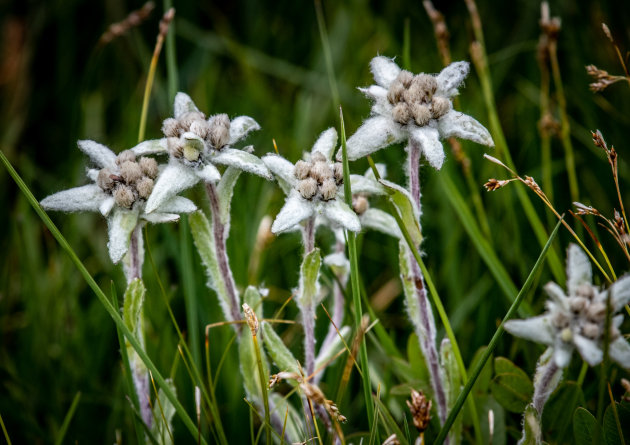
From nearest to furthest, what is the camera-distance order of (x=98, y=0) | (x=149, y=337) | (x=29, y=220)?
(x=149, y=337), (x=29, y=220), (x=98, y=0)

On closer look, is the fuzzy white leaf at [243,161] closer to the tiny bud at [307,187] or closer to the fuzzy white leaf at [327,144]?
the tiny bud at [307,187]

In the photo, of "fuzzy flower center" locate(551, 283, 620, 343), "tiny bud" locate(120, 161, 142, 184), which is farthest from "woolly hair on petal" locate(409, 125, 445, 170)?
"tiny bud" locate(120, 161, 142, 184)

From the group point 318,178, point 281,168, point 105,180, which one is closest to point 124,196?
point 105,180

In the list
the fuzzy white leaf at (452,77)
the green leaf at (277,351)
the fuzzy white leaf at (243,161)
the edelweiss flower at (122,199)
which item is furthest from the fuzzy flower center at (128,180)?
the fuzzy white leaf at (452,77)

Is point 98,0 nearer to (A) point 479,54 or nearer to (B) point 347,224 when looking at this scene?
(A) point 479,54

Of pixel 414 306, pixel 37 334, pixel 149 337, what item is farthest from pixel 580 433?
pixel 37 334

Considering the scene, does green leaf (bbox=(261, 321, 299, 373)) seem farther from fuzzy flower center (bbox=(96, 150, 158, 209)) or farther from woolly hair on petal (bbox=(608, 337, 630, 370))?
woolly hair on petal (bbox=(608, 337, 630, 370))
